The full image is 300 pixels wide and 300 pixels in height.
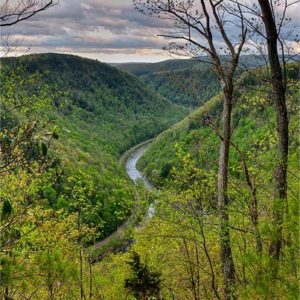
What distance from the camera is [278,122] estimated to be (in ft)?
26.6

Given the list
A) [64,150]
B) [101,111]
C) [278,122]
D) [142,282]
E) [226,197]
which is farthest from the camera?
[101,111]

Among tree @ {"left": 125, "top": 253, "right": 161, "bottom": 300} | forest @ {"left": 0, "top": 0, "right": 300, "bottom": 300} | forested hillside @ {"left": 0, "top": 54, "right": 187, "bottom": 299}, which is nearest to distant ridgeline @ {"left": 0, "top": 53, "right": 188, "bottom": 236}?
forested hillside @ {"left": 0, "top": 54, "right": 187, "bottom": 299}

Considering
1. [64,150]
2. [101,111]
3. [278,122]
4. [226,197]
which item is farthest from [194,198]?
[101,111]

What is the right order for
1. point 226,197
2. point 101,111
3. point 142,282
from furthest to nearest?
1. point 101,111
2. point 142,282
3. point 226,197

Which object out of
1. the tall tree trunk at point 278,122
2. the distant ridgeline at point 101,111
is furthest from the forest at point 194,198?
the distant ridgeline at point 101,111

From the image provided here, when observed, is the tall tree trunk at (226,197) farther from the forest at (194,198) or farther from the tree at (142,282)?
the tree at (142,282)

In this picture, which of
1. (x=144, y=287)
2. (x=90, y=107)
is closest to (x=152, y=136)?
(x=90, y=107)

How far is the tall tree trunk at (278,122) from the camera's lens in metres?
7.19

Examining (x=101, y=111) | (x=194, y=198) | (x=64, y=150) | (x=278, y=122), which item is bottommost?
(x=64, y=150)

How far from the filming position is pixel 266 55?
863cm

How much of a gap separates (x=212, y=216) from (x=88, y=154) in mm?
76814

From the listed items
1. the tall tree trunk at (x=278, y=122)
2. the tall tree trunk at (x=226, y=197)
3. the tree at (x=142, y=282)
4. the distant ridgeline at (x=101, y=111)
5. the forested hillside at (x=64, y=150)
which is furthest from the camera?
the distant ridgeline at (x=101, y=111)

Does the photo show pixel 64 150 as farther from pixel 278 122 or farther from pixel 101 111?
pixel 101 111

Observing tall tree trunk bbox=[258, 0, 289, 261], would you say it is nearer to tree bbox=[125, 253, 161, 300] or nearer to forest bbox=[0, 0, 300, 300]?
forest bbox=[0, 0, 300, 300]
